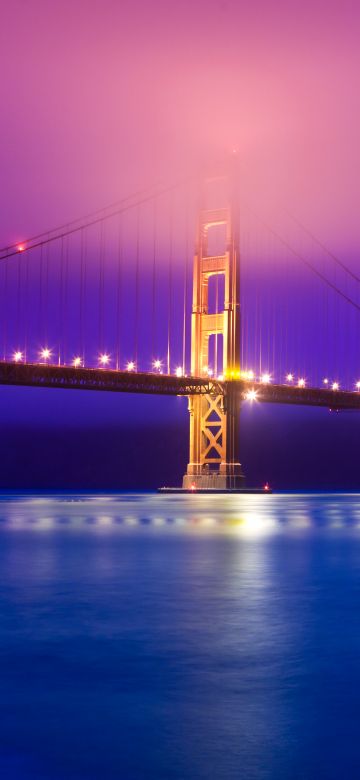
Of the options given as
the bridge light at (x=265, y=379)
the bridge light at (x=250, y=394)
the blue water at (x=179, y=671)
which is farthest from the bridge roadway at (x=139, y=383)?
the blue water at (x=179, y=671)

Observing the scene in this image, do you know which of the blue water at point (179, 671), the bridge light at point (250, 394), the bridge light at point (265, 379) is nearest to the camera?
the blue water at point (179, 671)

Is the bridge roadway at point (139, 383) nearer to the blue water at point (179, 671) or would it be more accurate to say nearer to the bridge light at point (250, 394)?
the bridge light at point (250, 394)

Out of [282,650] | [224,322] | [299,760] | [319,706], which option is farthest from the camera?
[224,322]

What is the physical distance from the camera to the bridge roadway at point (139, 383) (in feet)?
210

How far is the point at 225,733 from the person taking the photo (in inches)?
211

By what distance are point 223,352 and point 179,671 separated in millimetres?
65234

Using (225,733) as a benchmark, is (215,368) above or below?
above

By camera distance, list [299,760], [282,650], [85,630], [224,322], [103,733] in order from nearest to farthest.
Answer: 1. [299,760]
2. [103,733]
3. [282,650]
4. [85,630]
5. [224,322]

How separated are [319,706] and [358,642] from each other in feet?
7.89

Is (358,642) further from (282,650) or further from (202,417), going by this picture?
(202,417)

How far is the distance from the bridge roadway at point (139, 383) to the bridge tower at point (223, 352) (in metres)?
1.26

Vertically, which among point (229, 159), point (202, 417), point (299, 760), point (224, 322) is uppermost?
point (229, 159)

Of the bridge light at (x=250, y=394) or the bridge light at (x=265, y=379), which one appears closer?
the bridge light at (x=250, y=394)

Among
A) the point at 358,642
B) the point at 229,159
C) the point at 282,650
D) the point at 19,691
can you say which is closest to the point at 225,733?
the point at 19,691
